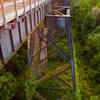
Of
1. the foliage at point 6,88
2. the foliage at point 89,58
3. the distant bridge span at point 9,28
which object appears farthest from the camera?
the foliage at point 89,58

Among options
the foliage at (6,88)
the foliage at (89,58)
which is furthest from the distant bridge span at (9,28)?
the foliage at (89,58)

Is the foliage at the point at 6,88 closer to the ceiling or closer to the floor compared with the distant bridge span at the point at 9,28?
closer to the floor

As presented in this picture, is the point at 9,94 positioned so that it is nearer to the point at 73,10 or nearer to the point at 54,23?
the point at 54,23

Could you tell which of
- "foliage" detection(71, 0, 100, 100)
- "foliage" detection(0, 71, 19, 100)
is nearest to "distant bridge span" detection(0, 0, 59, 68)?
"foliage" detection(0, 71, 19, 100)

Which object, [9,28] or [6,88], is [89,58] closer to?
[6,88]

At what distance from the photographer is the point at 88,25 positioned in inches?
637

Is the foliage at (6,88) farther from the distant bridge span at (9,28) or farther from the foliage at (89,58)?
the foliage at (89,58)

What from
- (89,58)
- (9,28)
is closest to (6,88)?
(9,28)

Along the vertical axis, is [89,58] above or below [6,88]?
below

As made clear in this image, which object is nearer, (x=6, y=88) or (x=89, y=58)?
(x=6, y=88)

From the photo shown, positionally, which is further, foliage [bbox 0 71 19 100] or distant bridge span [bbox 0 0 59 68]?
foliage [bbox 0 71 19 100]

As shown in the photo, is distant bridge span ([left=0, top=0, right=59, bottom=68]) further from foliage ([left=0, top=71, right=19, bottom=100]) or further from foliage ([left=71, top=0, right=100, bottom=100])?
foliage ([left=71, top=0, right=100, bottom=100])

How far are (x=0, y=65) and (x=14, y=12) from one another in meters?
1.60

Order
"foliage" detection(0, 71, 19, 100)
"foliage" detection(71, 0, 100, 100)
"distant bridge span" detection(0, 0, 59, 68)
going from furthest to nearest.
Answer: "foliage" detection(71, 0, 100, 100), "foliage" detection(0, 71, 19, 100), "distant bridge span" detection(0, 0, 59, 68)
